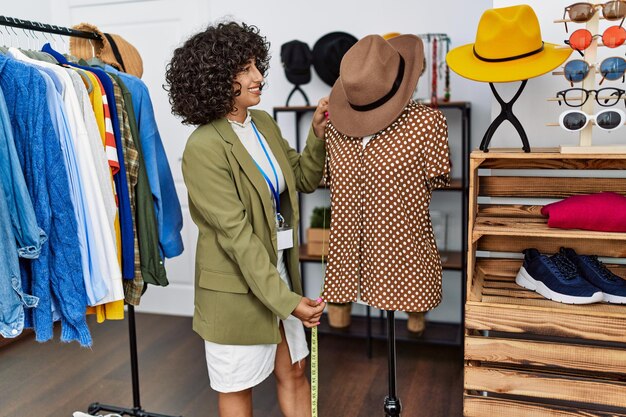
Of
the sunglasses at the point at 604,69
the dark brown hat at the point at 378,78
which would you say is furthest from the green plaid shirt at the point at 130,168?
the sunglasses at the point at 604,69

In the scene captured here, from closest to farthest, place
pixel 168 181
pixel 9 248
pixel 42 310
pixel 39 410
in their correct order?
pixel 9 248
pixel 42 310
pixel 168 181
pixel 39 410

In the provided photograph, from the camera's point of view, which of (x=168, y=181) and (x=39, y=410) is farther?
(x=39, y=410)

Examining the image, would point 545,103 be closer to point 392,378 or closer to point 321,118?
point 321,118

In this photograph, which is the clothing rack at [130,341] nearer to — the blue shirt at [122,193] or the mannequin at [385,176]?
the blue shirt at [122,193]

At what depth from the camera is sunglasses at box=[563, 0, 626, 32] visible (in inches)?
68.0

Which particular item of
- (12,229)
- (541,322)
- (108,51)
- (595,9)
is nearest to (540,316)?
(541,322)

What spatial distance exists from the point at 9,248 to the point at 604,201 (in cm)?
177

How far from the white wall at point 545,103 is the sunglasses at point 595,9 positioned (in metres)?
0.29

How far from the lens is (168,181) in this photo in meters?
2.23

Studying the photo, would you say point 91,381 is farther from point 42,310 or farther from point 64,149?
point 64,149

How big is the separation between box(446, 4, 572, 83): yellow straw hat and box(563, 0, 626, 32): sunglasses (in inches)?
3.9

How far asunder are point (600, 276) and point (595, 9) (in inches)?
33.2

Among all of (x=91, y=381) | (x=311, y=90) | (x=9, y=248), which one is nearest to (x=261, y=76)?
(x=9, y=248)

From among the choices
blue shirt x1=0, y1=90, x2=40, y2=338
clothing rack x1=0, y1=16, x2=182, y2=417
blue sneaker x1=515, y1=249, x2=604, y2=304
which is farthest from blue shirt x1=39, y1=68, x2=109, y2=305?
blue sneaker x1=515, y1=249, x2=604, y2=304
